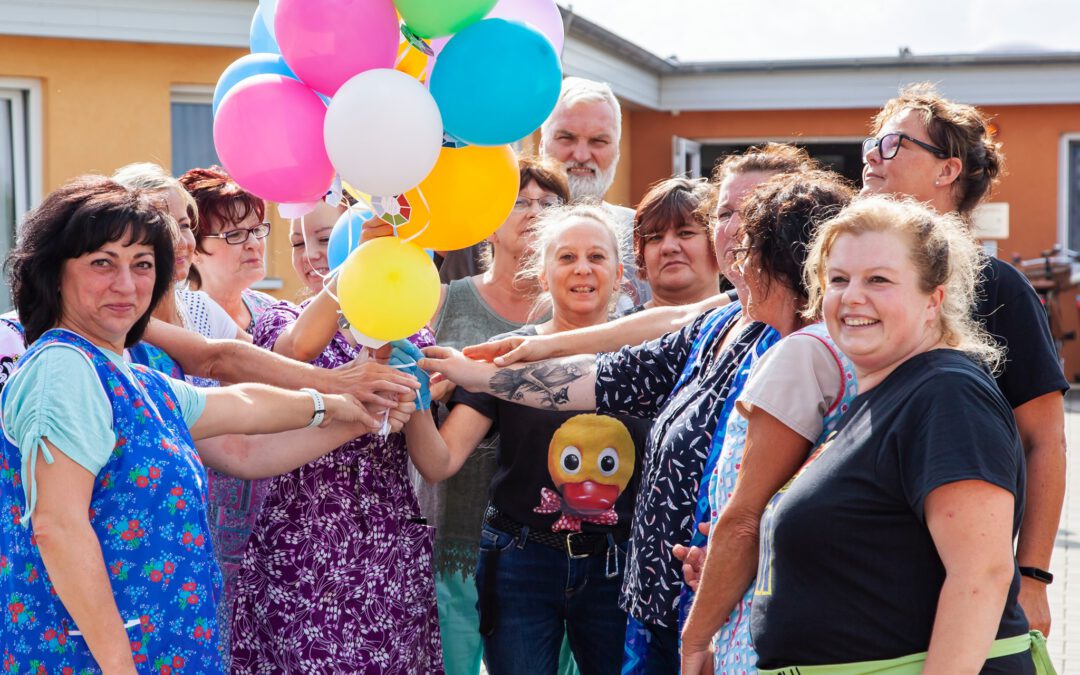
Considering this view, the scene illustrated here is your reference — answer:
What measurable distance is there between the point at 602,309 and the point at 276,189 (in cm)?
111

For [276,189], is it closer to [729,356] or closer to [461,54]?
[461,54]

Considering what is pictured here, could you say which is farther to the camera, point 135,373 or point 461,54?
point 461,54

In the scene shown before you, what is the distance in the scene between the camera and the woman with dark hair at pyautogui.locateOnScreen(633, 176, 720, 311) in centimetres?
362

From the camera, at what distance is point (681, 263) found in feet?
11.9

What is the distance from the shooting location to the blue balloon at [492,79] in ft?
8.79

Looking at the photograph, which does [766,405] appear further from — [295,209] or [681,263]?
[295,209]

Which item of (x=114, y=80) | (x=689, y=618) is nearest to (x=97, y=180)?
(x=689, y=618)

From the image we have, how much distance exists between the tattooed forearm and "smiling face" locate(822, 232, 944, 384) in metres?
1.08

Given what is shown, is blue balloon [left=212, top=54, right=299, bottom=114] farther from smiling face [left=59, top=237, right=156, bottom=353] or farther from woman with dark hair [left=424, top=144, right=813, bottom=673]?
woman with dark hair [left=424, top=144, right=813, bottom=673]

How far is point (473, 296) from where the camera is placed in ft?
12.2

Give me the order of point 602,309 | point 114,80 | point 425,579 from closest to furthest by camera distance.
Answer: point 425,579
point 602,309
point 114,80

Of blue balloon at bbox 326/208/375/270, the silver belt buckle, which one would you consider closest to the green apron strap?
the silver belt buckle

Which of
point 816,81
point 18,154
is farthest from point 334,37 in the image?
point 816,81

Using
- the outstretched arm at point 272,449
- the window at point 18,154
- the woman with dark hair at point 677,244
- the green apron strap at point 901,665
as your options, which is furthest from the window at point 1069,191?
the green apron strap at point 901,665
